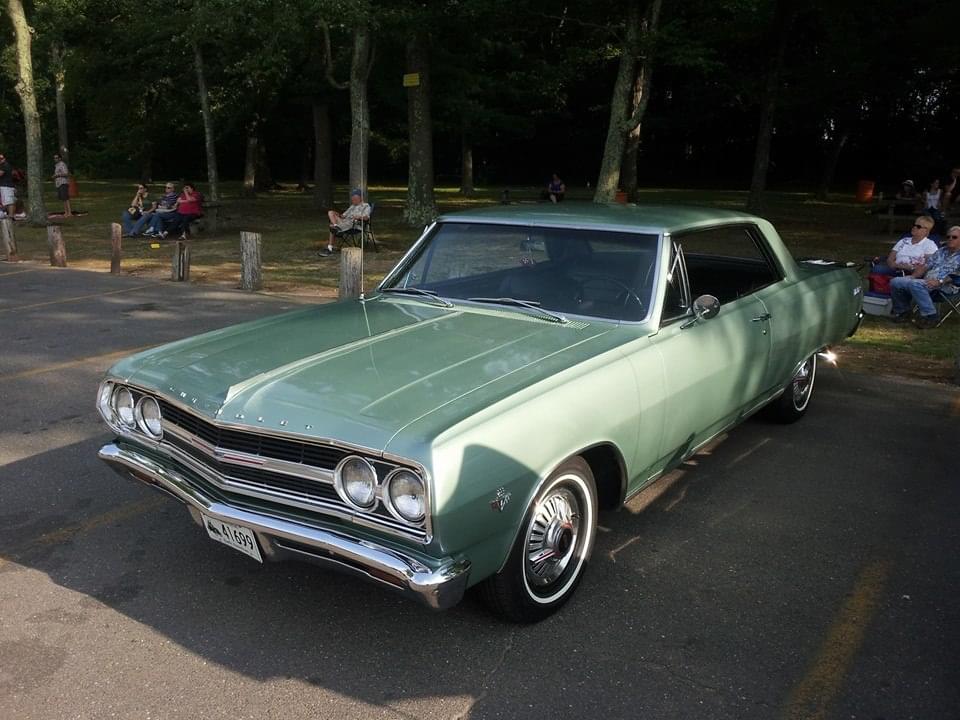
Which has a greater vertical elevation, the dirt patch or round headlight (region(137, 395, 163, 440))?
round headlight (region(137, 395, 163, 440))

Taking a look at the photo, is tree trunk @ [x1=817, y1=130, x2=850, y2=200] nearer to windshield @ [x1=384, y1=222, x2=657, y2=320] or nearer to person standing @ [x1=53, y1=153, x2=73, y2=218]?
person standing @ [x1=53, y1=153, x2=73, y2=218]

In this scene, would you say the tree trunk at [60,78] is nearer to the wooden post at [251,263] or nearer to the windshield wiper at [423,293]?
the wooden post at [251,263]

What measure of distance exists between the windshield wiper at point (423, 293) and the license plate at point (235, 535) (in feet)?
5.77

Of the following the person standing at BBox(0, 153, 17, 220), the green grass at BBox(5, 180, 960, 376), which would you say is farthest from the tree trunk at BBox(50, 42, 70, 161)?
the person standing at BBox(0, 153, 17, 220)

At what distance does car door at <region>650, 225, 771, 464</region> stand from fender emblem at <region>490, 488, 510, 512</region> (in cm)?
121

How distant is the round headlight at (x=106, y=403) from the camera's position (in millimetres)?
3768

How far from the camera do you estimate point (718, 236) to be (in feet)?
16.9

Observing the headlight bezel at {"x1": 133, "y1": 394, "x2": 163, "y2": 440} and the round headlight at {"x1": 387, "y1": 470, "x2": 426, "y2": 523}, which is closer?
the round headlight at {"x1": 387, "y1": 470, "x2": 426, "y2": 523}

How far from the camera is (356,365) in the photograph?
11.6 ft

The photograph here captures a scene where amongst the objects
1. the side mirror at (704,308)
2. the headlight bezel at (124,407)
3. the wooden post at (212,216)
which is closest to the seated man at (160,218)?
the wooden post at (212,216)

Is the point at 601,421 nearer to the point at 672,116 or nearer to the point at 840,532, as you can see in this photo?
the point at 840,532

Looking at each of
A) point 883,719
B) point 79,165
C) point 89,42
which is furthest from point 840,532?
point 79,165

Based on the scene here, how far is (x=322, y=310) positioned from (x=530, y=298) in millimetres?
1170

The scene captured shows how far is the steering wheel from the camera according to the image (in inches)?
165
